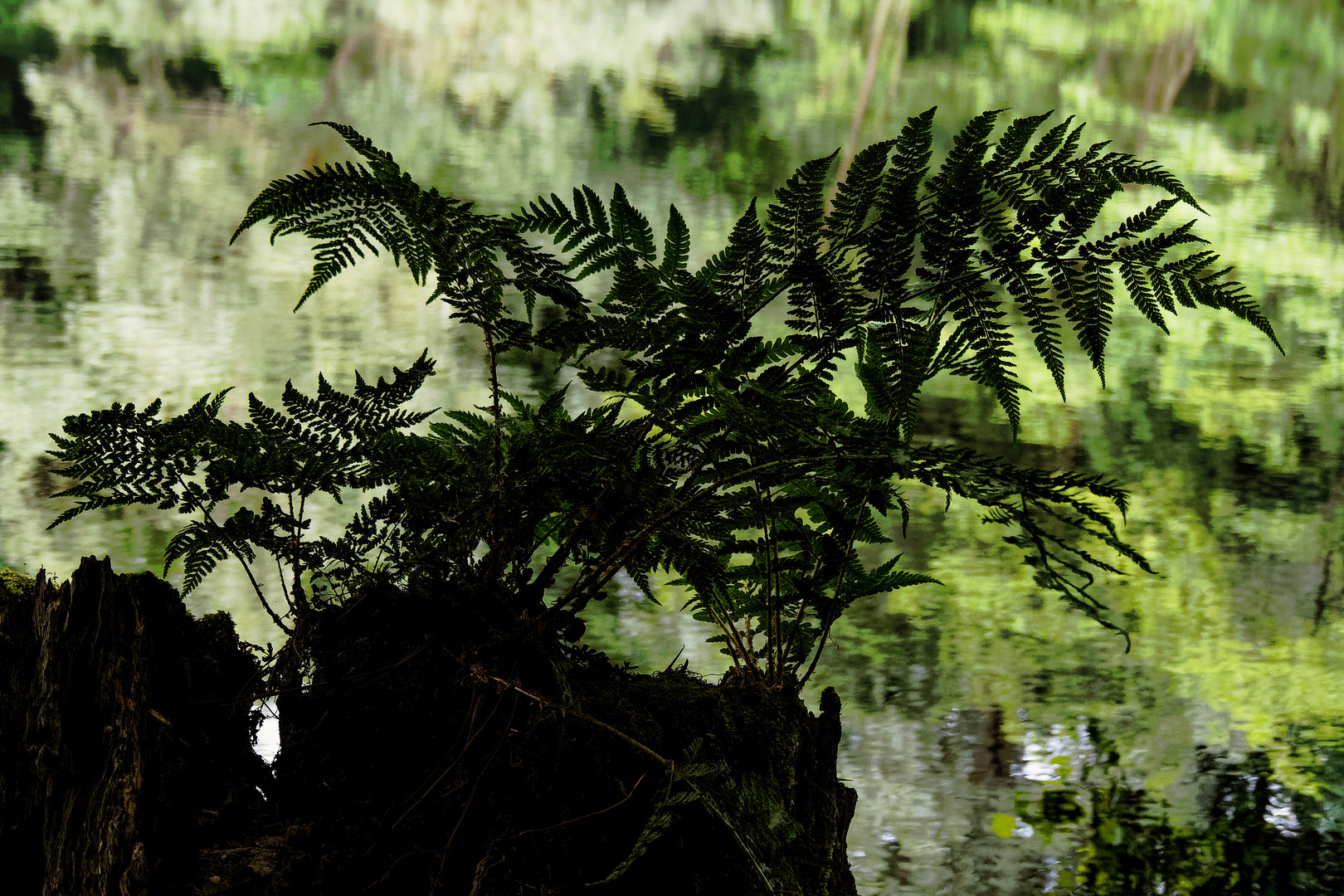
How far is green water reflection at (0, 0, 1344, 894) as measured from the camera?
2088 mm

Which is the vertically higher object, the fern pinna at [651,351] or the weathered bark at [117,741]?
the fern pinna at [651,351]

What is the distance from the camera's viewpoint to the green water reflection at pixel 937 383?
6.85ft

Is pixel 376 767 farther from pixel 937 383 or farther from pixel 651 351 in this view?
pixel 937 383

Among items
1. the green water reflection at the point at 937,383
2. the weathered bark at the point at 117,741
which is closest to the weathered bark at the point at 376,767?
the weathered bark at the point at 117,741

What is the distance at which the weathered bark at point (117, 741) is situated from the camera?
0.54m

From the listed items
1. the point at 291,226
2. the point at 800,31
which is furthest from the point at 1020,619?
the point at 291,226

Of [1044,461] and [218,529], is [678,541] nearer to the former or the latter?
[218,529]

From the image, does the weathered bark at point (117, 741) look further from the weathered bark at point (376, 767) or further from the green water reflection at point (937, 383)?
the green water reflection at point (937, 383)

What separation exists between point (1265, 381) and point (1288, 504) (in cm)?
32

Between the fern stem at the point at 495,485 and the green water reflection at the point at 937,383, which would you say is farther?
the green water reflection at the point at 937,383

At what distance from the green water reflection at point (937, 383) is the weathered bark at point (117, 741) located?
1.52 metres

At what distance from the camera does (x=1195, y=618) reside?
2.30 meters

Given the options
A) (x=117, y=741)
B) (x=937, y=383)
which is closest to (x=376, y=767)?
(x=117, y=741)

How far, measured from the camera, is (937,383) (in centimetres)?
249
